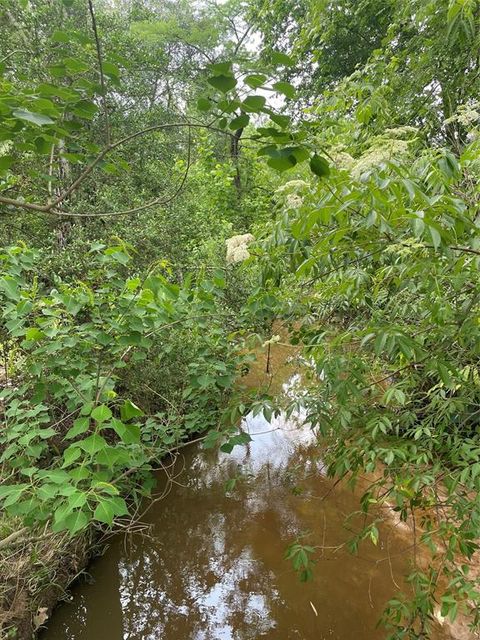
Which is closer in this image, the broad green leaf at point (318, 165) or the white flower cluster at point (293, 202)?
the broad green leaf at point (318, 165)

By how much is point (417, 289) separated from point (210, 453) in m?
3.39

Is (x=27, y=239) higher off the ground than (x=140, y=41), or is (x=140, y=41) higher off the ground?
(x=140, y=41)

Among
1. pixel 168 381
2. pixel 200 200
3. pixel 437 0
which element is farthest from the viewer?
pixel 200 200

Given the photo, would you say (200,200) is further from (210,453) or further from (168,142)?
(210,453)

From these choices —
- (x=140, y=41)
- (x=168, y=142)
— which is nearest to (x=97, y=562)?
(x=168, y=142)

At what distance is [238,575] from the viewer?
2852 mm

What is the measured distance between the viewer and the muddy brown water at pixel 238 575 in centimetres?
252

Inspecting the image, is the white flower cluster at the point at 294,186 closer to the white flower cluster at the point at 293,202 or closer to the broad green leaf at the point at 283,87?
the white flower cluster at the point at 293,202

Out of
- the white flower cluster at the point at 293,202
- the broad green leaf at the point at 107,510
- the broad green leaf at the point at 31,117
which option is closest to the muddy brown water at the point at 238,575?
the broad green leaf at the point at 107,510

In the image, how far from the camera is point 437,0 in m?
2.24

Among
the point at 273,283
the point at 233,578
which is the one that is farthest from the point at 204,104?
the point at 233,578

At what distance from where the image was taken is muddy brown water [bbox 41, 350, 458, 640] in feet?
8.25

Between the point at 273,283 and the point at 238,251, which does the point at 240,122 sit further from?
the point at 273,283

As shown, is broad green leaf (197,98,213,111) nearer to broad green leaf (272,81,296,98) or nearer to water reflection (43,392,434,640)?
broad green leaf (272,81,296,98)
